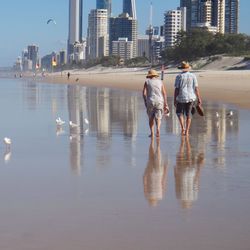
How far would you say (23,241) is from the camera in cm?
396

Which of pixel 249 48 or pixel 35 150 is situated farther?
pixel 249 48

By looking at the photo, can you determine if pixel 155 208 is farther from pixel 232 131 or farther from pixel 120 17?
pixel 120 17

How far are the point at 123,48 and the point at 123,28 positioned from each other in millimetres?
15285

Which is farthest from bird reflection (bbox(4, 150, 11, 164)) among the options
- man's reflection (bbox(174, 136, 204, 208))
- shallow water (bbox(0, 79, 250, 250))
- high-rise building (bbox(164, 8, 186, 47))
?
high-rise building (bbox(164, 8, 186, 47))

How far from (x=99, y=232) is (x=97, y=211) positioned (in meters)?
0.59

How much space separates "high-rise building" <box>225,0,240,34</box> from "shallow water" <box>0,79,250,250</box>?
429 ft

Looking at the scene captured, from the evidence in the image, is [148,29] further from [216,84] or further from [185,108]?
[185,108]

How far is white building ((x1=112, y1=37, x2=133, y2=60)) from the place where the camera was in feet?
559

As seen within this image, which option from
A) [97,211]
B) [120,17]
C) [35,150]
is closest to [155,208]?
[97,211]

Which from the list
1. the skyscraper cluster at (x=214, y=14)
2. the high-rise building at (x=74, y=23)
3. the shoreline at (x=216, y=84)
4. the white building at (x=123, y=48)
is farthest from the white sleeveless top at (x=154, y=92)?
the white building at (x=123, y=48)

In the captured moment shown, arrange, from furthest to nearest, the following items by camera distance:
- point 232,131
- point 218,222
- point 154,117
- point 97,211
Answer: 1. point 232,131
2. point 154,117
3. point 97,211
4. point 218,222

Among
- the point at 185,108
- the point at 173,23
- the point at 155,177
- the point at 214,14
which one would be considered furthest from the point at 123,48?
the point at 155,177

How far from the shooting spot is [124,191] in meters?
5.59

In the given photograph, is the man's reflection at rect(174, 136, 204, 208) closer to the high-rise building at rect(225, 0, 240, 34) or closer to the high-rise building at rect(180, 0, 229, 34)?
the high-rise building at rect(180, 0, 229, 34)
